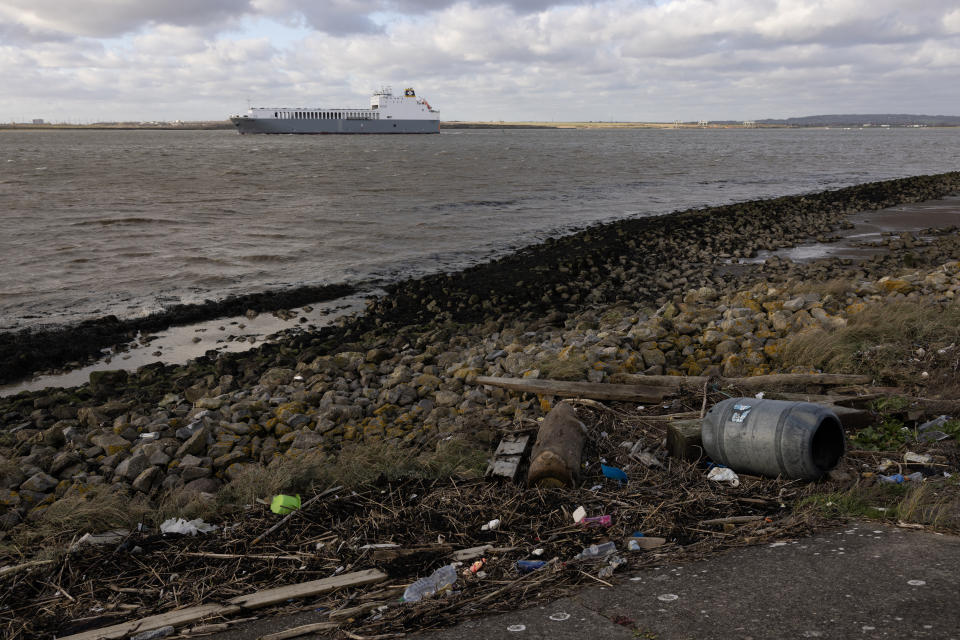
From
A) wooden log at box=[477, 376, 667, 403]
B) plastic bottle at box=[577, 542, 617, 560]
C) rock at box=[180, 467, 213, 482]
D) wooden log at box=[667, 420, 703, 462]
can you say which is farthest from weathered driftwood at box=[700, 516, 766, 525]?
rock at box=[180, 467, 213, 482]

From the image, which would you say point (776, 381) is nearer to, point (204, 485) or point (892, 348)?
point (892, 348)

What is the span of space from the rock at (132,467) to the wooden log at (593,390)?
3187mm

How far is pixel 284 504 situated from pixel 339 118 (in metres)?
117

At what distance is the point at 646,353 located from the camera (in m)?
6.41

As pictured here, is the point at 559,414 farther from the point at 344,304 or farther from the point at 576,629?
the point at 344,304

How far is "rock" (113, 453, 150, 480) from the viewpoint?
5.23 metres

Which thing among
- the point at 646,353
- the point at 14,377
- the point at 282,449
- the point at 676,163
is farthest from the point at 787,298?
the point at 676,163

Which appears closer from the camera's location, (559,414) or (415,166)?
(559,414)

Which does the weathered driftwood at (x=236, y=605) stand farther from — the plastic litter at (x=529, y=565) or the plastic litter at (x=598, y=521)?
the plastic litter at (x=598, y=521)

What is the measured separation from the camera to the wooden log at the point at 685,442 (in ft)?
13.4

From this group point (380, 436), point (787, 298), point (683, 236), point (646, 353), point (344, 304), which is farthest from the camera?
point (683, 236)

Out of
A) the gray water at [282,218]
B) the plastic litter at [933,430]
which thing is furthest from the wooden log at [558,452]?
the gray water at [282,218]

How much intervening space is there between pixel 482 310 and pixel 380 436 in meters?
5.27

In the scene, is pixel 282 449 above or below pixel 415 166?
below
